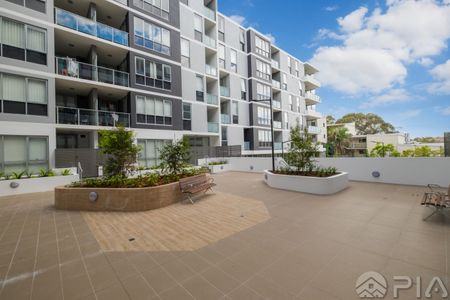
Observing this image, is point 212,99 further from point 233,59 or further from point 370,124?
point 370,124

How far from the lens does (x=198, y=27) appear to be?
23.0m

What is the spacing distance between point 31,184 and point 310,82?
45365 mm

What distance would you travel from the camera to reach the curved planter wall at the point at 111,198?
7.30 m

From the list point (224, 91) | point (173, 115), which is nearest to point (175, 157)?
point (173, 115)

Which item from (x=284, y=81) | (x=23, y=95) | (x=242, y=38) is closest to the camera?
(x=23, y=95)

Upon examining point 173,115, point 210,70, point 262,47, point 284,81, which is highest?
point 262,47

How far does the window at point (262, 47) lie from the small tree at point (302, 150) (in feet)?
78.8

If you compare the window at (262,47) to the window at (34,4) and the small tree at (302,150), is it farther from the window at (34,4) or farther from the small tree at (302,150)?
the window at (34,4)

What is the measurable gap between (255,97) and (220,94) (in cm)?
618

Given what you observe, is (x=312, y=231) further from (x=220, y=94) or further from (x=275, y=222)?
(x=220, y=94)

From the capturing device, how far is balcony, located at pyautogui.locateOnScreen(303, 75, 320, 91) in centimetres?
4165

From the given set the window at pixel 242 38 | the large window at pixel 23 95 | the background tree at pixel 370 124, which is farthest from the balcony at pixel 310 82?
the large window at pixel 23 95

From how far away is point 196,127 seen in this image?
22.2 m

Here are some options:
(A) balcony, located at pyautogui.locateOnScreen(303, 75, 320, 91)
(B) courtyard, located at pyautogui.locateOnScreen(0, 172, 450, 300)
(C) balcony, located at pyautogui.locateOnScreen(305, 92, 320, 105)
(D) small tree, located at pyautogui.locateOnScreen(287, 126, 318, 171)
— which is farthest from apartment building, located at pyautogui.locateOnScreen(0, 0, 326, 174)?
(C) balcony, located at pyautogui.locateOnScreen(305, 92, 320, 105)
